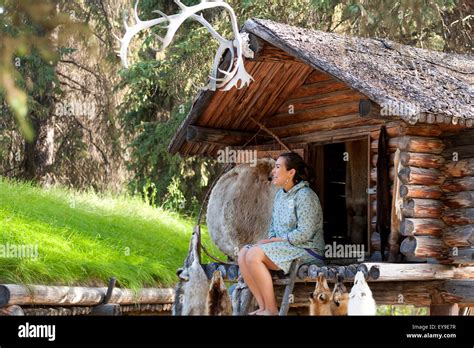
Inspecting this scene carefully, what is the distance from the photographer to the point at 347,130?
11.3 metres

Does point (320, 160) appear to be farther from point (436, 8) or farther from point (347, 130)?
point (436, 8)

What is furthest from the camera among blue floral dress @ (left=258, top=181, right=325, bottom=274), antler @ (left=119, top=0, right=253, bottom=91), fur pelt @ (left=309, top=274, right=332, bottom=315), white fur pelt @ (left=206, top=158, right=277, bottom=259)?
white fur pelt @ (left=206, top=158, right=277, bottom=259)

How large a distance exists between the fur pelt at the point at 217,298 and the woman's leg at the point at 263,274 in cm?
61

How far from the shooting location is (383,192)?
10672 millimetres

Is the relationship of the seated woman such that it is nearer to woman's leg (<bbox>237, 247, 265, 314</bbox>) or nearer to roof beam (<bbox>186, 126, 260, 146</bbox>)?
woman's leg (<bbox>237, 247, 265, 314</bbox>)

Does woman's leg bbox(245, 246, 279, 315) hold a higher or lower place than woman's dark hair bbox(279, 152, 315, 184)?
lower

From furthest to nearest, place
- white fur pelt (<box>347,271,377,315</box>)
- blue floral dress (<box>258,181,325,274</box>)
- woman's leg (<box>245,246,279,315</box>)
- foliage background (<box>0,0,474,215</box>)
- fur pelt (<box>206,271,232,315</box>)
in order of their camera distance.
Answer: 1. foliage background (<box>0,0,474,215</box>)
2. fur pelt (<box>206,271,232,315</box>)
3. blue floral dress (<box>258,181,325,274</box>)
4. woman's leg (<box>245,246,279,315</box>)
5. white fur pelt (<box>347,271,377,315</box>)

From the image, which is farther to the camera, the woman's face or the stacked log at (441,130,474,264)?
the woman's face

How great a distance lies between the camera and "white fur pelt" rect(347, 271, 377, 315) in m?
9.59

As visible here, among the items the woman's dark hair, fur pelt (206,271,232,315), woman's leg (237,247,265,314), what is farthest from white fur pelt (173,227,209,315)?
the woman's dark hair

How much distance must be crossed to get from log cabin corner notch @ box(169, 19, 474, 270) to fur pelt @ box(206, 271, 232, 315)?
1702 mm

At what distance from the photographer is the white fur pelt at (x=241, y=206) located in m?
12.1
